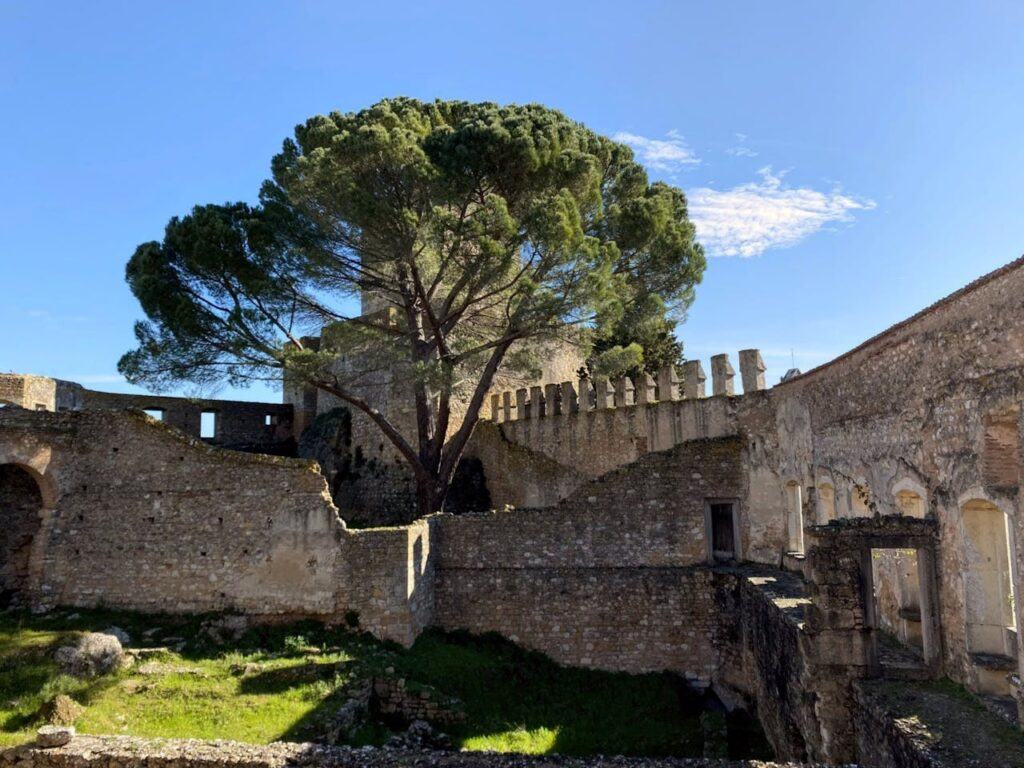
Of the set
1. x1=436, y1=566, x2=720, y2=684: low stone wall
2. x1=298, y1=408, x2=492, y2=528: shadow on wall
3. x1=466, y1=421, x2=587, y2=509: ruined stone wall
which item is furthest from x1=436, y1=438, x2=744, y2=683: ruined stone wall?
x1=298, y1=408, x2=492, y2=528: shadow on wall

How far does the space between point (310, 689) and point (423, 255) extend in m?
8.18

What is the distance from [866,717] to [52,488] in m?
12.8

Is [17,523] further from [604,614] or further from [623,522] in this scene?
[623,522]

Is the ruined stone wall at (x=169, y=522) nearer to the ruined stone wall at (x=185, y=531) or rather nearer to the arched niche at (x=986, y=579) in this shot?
the ruined stone wall at (x=185, y=531)

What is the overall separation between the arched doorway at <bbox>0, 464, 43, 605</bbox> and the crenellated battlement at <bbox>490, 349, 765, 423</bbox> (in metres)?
10.7

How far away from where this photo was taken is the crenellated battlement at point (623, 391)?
12914 mm

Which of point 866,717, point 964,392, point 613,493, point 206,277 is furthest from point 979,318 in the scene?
point 206,277

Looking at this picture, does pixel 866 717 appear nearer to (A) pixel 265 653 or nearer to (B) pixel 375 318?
(A) pixel 265 653

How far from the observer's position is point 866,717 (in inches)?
258

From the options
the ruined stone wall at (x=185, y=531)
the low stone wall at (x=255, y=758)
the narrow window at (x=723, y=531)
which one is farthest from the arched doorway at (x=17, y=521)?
the narrow window at (x=723, y=531)

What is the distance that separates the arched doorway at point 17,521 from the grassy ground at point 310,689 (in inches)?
55.0

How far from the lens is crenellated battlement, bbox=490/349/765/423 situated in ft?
42.4

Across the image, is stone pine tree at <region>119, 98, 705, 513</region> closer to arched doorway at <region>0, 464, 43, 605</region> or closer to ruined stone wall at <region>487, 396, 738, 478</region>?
ruined stone wall at <region>487, 396, 738, 478</region>

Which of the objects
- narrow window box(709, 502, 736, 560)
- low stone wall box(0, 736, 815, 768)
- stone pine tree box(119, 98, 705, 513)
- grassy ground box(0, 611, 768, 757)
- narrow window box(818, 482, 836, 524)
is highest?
stone pine tree box(119, 98, 705, 513)
